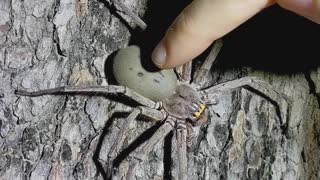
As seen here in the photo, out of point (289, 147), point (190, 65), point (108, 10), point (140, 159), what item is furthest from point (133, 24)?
point (289, 147)

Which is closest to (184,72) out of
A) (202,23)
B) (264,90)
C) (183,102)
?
(183,102)

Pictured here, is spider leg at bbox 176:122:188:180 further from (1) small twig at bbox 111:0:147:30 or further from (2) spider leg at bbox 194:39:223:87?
(1) small twig at bbox 111:0:147:30

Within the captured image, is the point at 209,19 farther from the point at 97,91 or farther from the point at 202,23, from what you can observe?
the point at 97,91

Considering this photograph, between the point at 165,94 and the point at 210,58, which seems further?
the point at 165,94

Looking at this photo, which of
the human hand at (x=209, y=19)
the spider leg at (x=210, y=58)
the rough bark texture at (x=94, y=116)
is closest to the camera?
the human hand at (x=209, y=19)

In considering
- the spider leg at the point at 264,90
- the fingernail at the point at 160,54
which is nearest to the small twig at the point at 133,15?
the fingernail at the point at 160,54

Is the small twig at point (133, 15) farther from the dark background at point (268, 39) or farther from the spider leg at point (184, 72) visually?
the spider leg at point (184, 72)

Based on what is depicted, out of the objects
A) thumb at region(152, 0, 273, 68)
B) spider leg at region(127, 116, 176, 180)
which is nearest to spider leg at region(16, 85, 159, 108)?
spider leg at region(127, 116, 176, 180)
